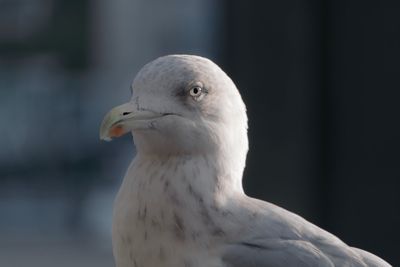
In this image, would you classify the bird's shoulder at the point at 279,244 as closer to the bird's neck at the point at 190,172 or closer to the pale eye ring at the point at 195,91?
the bird's neck at the point at 190,172

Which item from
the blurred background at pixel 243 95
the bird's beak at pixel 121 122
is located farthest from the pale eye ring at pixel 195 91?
the blurred background at pixel 243 95

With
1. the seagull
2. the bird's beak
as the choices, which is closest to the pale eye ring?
the seagull

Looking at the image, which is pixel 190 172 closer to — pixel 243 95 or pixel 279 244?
A: pixel 279 244

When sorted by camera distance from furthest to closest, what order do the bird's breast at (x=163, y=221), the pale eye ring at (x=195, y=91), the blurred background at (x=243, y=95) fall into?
the blurred background at (x=243, y=95)
the pale eye ring at (x=195, y=91)
the bird's breast at (x=163, y=221)

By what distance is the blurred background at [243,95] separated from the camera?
616cm

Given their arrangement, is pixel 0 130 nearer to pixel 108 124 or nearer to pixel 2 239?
pixel 2 239

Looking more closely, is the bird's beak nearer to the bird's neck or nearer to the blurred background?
the bird's neck

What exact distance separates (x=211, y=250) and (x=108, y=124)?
0.36 m

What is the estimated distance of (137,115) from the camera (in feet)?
9.34

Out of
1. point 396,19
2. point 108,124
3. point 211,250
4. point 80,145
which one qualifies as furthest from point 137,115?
point 80,145

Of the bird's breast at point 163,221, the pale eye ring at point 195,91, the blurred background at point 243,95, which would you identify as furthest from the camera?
the blurred background at point 243,95

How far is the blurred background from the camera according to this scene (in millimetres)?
6164

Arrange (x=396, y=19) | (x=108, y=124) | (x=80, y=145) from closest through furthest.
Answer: (x=108, y=124)
(x=396, y=19)
(x=80, y=145)

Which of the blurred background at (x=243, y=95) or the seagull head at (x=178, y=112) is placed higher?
the seagull head at (x=178, y=112)
